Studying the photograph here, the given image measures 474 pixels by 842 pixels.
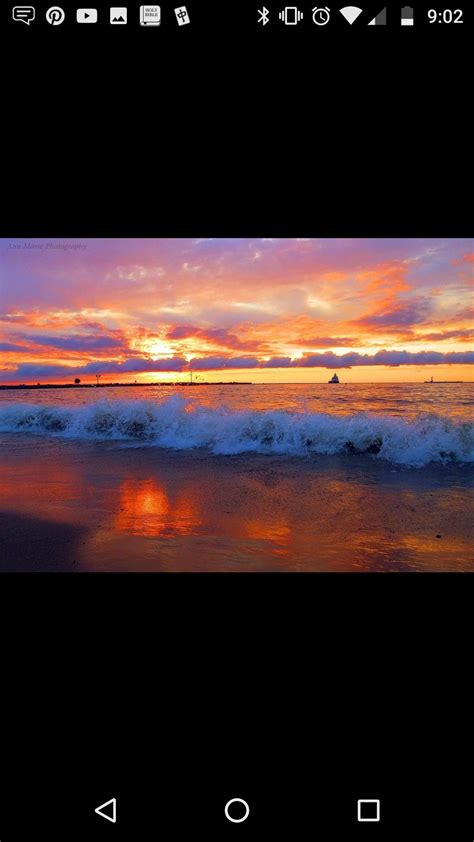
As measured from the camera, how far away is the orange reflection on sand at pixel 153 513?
235 cm
